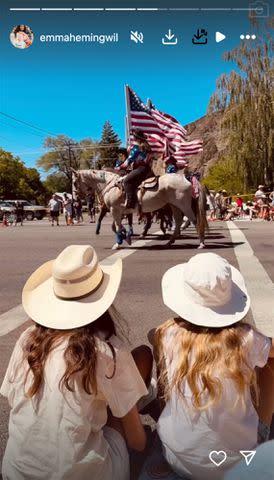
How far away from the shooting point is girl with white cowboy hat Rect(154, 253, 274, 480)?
2195 mm

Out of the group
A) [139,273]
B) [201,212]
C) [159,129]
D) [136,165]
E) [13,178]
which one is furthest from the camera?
[13,178]

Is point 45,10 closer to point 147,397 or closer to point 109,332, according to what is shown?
point 109,332

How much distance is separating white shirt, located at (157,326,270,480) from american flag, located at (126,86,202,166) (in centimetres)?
1450

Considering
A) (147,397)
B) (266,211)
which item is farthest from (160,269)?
(266,211)

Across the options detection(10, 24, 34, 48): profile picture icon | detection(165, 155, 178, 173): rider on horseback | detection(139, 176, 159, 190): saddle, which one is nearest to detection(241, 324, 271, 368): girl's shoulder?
detection(10, 24, 34, 48): profile picture icon

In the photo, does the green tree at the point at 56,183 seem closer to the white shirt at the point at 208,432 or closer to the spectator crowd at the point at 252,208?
the spectator crowd at the point at 252,208

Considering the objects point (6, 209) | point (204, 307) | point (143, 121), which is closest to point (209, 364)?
point (204, 307)

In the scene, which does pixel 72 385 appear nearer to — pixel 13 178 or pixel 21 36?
pixel 21 36

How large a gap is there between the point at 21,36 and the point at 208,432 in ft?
6.89

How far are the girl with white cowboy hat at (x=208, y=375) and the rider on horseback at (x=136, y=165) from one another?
35.7 feet

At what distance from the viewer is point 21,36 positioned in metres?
2.84

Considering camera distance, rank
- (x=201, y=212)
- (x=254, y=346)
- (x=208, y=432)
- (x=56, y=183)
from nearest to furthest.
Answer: (x=208, y=432), (x=254, y=346), (x=201, y=212), (x=56, y=183)

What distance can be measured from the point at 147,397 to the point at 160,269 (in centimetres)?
684

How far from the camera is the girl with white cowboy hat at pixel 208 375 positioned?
2.20 meters
